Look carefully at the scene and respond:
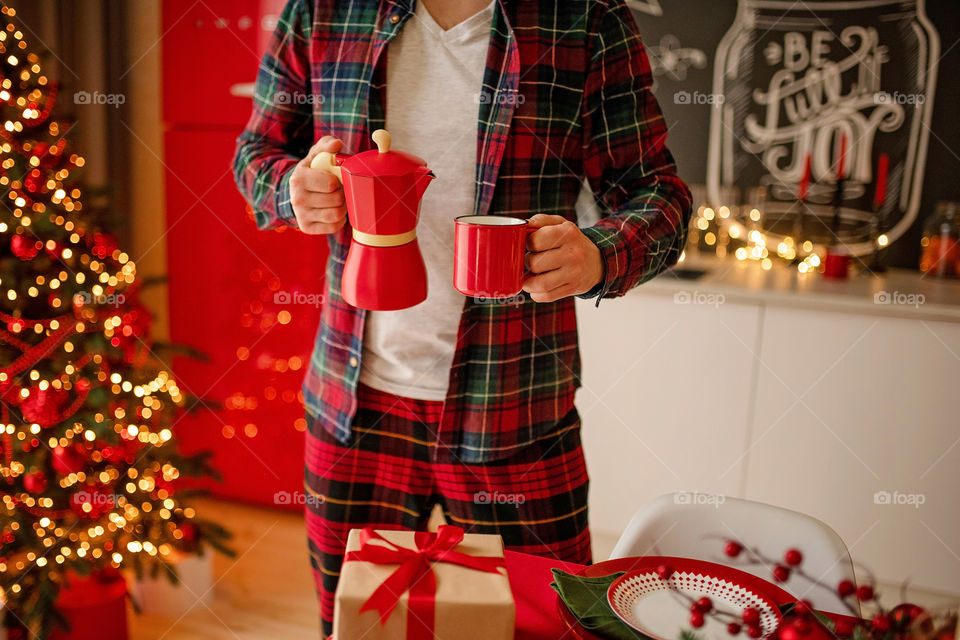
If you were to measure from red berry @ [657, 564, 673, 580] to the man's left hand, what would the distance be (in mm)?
353

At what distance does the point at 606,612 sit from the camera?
33.0 inches

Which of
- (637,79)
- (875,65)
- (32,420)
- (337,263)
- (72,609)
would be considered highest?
(875,65)

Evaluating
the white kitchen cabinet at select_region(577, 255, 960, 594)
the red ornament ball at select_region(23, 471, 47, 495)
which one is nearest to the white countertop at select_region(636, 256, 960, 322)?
the white kitchen cabinet at select_region(577, 255, 960, 594)

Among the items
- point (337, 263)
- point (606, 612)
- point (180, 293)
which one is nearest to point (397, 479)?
point (337, 263)

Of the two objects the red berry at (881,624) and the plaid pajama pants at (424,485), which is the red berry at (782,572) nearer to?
the red berry at (881,624)

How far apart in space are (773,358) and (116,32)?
230cm

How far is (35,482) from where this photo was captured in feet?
5.74

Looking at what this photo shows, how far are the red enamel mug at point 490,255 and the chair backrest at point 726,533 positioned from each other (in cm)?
48

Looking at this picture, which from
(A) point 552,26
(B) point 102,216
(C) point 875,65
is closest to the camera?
(A) point 552,26

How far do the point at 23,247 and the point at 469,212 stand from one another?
1.06m

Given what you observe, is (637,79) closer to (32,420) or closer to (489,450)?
(489,450)

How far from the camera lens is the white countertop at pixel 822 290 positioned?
2203mm

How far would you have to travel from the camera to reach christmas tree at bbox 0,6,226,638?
1.69m

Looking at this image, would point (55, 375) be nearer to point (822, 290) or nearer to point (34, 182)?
point (34, 182)
